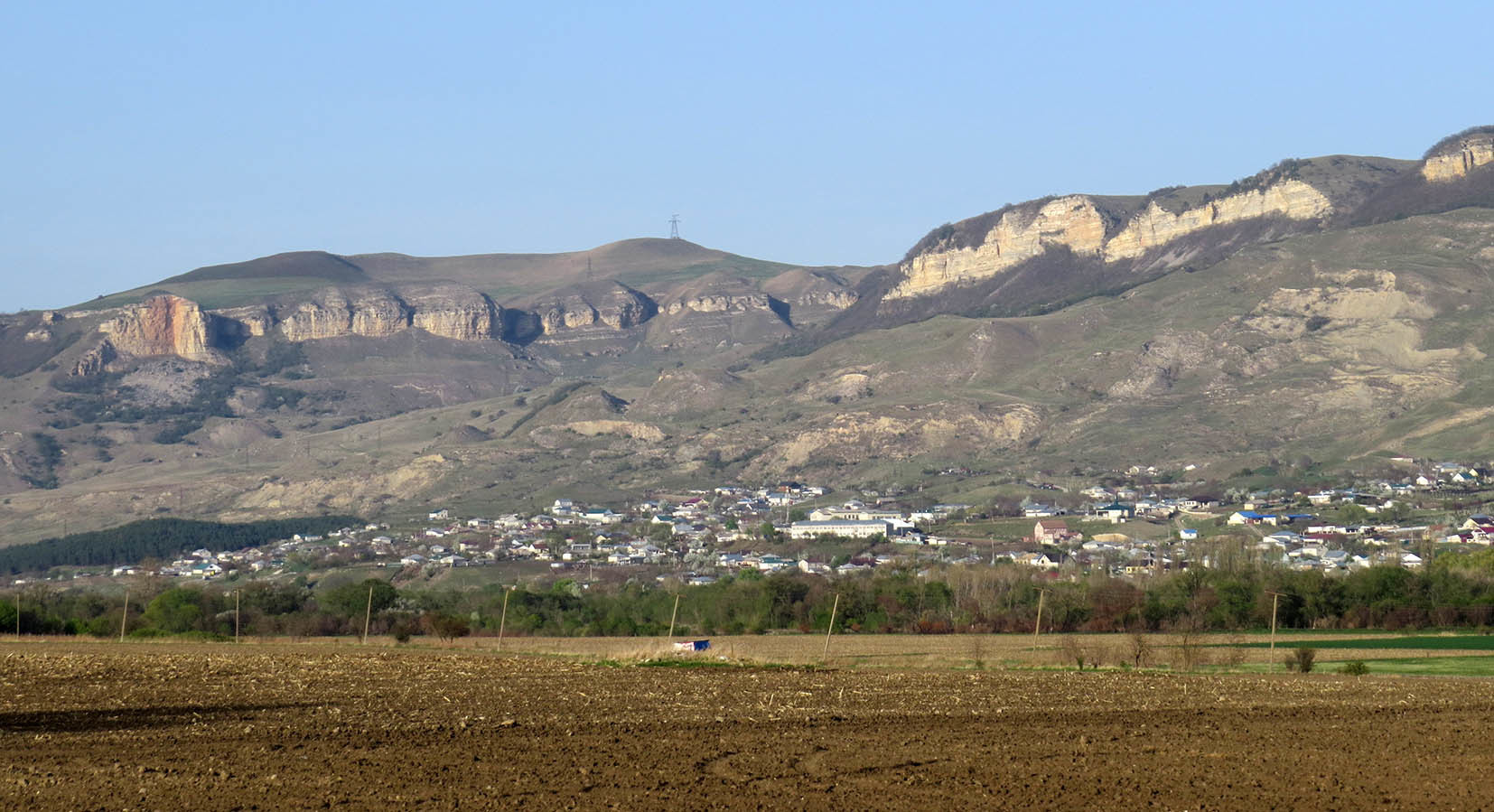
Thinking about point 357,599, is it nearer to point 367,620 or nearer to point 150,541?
point 367,620

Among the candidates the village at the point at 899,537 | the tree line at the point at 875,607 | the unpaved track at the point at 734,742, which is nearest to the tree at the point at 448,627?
the tree line at the point at 875,607

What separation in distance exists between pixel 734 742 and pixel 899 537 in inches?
4725

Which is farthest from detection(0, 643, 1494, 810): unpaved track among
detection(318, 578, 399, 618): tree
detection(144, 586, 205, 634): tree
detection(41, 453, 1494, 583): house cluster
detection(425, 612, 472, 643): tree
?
detection(41, 453, 1494, 583): house cluster

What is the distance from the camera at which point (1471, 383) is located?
576 feet

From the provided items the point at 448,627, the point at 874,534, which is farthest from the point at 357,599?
the point at 874,534

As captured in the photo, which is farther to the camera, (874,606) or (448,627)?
(874,606)

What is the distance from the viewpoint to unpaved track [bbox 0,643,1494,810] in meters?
23.3

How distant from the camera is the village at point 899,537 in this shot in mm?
121375

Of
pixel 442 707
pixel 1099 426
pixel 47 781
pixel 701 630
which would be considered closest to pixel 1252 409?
pixel 1099 426

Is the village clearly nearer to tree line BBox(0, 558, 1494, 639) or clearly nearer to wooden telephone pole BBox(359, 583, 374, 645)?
tree line BBox(0, 558, 1494, 639)

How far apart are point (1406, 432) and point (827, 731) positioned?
153m

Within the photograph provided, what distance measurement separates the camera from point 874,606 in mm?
87312

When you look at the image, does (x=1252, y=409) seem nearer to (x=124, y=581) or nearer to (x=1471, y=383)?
(x=1471, y=383)

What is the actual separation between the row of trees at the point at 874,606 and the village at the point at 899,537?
13.0 metres
